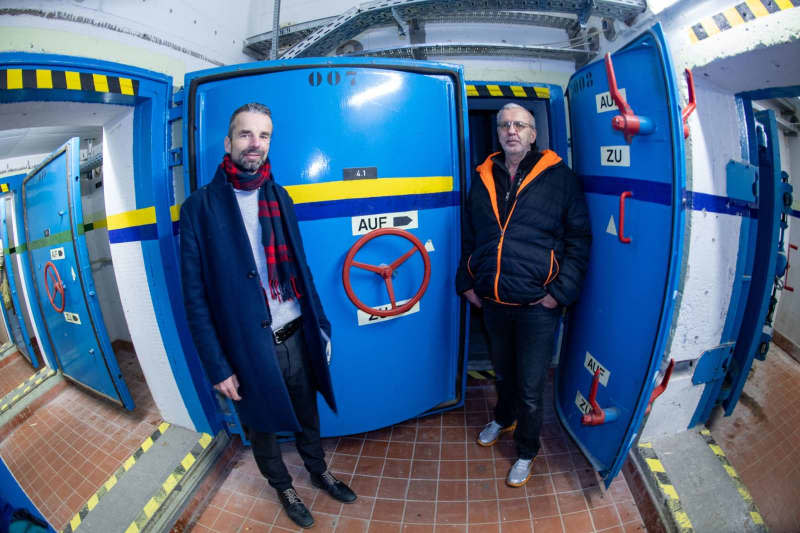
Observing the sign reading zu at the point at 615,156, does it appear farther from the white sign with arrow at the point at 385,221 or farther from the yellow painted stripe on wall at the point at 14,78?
the yellow painted stripe on wall at the point at 14,78

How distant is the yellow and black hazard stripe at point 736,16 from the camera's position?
3.67 ft

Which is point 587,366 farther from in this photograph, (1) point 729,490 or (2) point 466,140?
(2) point 466,140

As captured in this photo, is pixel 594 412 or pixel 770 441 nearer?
pixel 594 412

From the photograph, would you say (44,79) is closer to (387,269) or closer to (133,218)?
(133,218)

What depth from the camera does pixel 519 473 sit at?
186 cm

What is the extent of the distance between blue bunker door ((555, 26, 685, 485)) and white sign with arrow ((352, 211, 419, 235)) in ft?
3.15

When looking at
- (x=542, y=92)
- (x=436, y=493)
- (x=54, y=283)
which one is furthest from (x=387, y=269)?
(x=54, y=283)

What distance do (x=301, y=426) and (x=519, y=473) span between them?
4.01 ft

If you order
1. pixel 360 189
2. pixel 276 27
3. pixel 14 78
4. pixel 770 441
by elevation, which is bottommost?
pixel 770 441

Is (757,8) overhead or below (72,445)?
overhead

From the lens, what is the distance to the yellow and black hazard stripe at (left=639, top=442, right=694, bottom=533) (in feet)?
4.97

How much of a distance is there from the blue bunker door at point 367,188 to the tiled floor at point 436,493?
26 centimetres

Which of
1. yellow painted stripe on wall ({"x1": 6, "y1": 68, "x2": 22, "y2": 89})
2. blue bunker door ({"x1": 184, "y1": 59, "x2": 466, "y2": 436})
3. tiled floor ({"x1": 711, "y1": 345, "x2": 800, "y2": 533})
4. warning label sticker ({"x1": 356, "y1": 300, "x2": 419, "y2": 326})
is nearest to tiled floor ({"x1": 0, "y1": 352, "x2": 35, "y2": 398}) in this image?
yellow painted stripe on wall ({"x1": 6, "y1": 68, "x2": 22, "y2": 89})

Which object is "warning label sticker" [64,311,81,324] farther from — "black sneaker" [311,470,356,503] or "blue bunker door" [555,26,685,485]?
"blue bunker door" [555,26,685,485]
